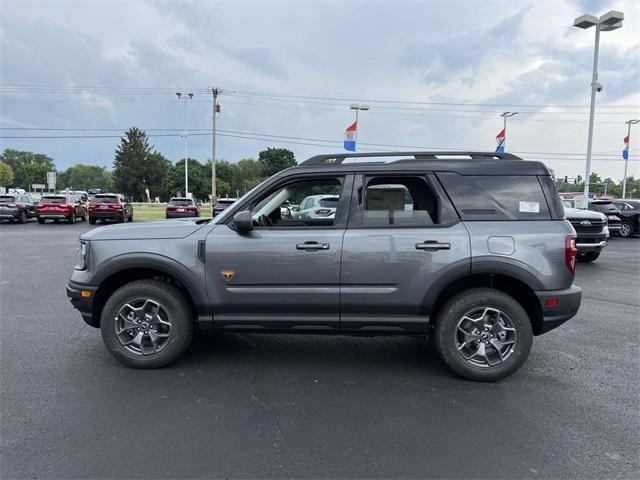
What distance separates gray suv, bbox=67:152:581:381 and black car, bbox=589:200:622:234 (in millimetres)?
16622

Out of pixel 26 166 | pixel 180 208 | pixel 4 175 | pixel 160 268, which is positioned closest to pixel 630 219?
pixel 160 268

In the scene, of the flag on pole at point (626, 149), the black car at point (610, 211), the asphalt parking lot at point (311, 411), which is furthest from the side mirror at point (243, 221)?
the flag on pole at point (626, 149)

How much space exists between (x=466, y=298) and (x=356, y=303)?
3.23ft

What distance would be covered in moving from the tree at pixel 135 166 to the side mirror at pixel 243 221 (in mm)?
91513

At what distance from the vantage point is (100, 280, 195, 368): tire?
4.04 meters

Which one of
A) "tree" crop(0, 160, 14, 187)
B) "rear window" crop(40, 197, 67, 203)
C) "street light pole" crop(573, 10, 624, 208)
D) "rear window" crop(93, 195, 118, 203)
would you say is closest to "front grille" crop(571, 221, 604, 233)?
"street light pole" crop(573, 10, 624, 208)

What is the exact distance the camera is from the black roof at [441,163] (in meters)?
3.95

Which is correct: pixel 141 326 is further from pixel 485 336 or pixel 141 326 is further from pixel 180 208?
pixel 180 208

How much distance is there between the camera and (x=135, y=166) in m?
87.8

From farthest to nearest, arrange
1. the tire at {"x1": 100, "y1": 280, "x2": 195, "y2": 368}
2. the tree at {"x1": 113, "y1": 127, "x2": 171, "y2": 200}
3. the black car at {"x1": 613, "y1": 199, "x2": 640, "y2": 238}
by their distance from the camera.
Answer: the tree at {"x1": 113, "y1": 127, "x2": 171, "y2": 200} < the black car at {"x1": 613, "y1": 199, "x2": 640, "y2": 238} < the tire at {"x1": 100, "y1": 280, "x2": 195, "y2": 368}

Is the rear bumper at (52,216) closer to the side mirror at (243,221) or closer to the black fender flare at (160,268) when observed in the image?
the black fender flare at (160,268)

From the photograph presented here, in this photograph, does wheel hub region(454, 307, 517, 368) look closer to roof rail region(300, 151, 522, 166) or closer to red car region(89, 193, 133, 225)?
roof rail region(300, 151, 522, 166)

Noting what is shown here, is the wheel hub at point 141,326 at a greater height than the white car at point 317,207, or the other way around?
the white car at point 317,207

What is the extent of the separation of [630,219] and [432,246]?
1966 cm
